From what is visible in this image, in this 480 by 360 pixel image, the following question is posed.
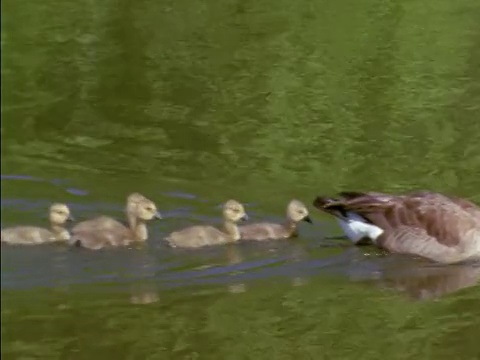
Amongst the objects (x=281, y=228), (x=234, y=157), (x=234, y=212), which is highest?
(x=234, y=157)

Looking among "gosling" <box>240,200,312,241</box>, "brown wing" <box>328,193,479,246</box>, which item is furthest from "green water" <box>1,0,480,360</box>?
"brown wing" <box>328,193,479,246</box>

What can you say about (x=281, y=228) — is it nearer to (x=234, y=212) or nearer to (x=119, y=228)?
(x=234, y=212)

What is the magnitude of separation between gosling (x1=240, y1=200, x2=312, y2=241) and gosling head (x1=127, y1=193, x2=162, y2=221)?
60cm

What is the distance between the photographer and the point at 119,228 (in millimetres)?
7621

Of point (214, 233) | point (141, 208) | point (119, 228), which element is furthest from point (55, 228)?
point (214, 233)

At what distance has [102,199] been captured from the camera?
27.5 ft

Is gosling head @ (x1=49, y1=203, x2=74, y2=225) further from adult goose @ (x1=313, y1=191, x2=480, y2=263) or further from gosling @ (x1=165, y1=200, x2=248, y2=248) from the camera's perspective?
adult goose @ (x1=313, y1=191, x2=480, y2=263)

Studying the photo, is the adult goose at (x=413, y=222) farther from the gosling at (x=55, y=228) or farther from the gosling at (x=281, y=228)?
the gosling at (x=55, y=228)

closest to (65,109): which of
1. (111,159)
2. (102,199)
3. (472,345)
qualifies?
(111,159)

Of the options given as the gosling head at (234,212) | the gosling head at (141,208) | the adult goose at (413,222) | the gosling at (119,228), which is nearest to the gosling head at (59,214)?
the gosling at (119,228)

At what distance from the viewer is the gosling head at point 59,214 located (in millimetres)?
7297

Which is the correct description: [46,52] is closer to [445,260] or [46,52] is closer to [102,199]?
[102,199]

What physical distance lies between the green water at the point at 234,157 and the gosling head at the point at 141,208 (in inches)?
6.8

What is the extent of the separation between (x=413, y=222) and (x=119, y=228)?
1983mm
